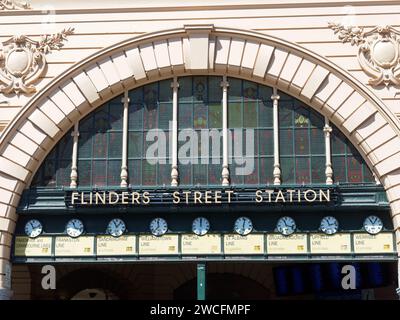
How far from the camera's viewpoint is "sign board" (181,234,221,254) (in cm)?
2722

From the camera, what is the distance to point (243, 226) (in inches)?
1075

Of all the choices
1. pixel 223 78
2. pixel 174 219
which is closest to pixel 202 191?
pixel 174 219

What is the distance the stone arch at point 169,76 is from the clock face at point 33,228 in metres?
0.52

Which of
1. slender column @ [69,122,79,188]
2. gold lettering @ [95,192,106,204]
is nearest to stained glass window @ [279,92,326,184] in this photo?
gold lettering @ [95,192,106,204]

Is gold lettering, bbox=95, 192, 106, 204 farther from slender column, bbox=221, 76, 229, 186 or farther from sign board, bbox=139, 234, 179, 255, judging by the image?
slender column, bbox=221, 76, 229, 186

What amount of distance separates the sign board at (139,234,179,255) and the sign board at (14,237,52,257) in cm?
329

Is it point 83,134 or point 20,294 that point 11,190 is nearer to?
point 83,134

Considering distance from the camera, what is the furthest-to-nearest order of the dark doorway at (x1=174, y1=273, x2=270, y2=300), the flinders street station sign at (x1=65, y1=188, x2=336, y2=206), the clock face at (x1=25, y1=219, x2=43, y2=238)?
the dark doorway at (x1=174, y1=273, x2=270, y2=300) → the clock face at (x1=25, y1=219, x2=43, y2=238) → the flinders street station sign at (x1=65, y1=188, x2=336, y2=206)

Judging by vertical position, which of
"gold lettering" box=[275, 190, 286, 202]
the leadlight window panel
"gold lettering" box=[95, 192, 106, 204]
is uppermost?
the leadlight window panel

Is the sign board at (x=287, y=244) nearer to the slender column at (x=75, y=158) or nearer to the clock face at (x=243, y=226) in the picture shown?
the clock face at (x=243, y=226)

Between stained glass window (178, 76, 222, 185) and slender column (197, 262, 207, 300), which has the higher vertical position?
stained glass window (178, 76, 222, 185)

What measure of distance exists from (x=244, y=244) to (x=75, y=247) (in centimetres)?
582

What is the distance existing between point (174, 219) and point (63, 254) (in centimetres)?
402

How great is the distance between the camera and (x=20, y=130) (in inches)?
1104
